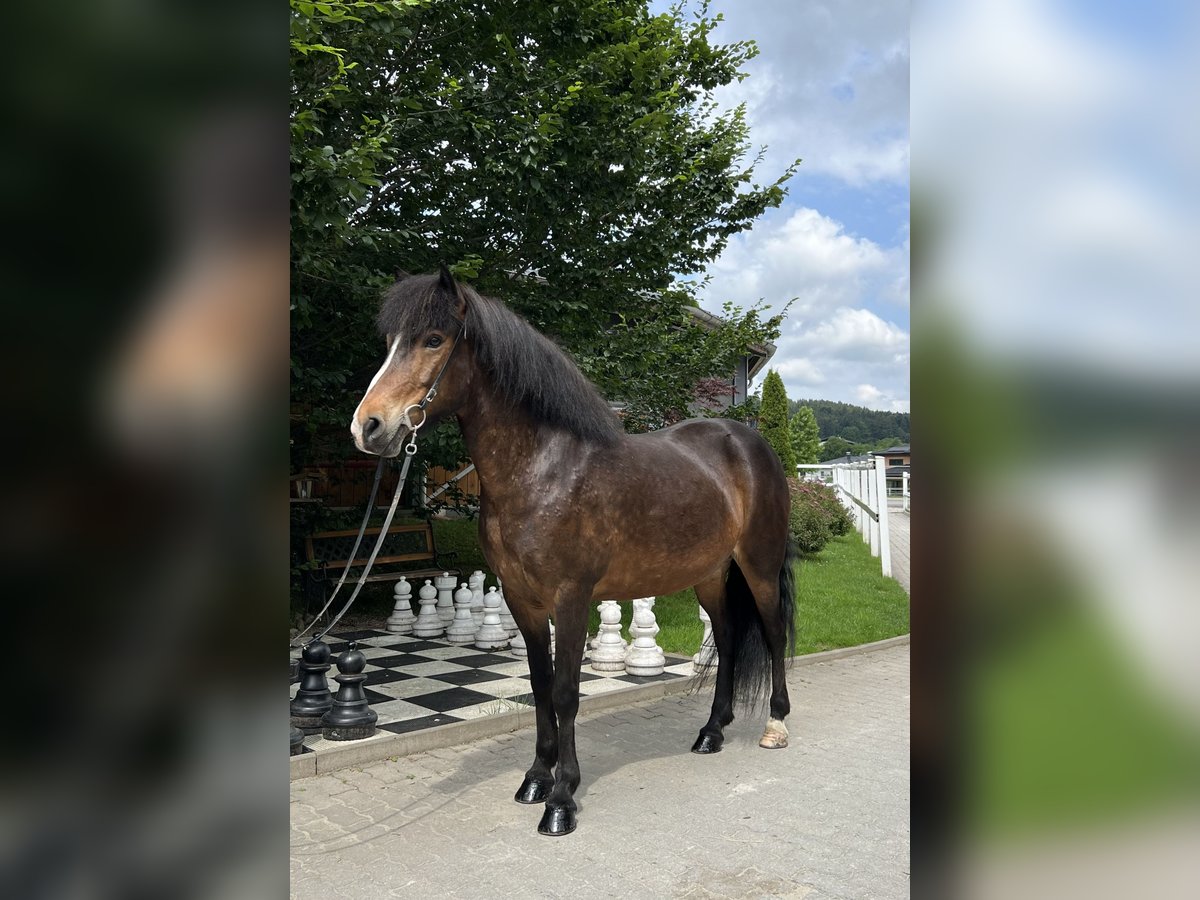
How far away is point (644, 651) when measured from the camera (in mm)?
6273

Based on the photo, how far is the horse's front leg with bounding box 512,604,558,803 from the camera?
155 inches

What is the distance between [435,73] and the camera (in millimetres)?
6902

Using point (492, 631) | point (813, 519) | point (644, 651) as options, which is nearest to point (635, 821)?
point (644, 651)

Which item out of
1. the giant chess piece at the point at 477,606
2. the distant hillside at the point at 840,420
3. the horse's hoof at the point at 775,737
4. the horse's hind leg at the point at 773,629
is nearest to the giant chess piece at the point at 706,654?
the horse's hind leg at the point at 773,629

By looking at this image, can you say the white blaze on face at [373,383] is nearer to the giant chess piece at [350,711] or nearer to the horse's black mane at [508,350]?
the horse's black mane at [508,350]

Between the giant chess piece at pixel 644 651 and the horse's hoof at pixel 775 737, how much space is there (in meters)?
1.50

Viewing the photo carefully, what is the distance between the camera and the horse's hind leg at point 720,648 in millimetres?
4824

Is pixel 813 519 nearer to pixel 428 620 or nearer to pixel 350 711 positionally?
pixel 428 620

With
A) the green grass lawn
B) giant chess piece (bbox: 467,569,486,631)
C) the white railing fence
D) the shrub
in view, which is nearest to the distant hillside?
the white railing fence

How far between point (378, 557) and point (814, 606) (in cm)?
501

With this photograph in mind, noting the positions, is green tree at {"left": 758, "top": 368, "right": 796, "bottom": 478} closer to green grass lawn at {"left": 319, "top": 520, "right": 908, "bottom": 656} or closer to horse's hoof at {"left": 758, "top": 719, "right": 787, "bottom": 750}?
green grass lawn at {"left": 319, "top": 520, "right": 908, "bottom": 656}

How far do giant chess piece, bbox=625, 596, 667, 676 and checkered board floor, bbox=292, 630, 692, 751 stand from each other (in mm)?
70
